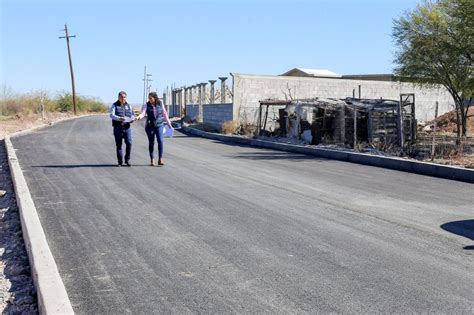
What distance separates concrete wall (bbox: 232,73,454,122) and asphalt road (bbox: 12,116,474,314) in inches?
Answer: 635

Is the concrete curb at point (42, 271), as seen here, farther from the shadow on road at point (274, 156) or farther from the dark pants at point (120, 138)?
the shadow on road at point (274, 156)

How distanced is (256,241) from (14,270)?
2.55m

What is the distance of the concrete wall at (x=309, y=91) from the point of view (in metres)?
28.4

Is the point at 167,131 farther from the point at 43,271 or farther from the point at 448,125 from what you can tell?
the point at 448,125

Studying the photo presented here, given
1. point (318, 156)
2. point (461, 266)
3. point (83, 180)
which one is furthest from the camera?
point (318, 156)

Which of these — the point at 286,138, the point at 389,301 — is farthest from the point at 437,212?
the point at 286,138

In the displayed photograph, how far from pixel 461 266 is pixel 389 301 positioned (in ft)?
4.64

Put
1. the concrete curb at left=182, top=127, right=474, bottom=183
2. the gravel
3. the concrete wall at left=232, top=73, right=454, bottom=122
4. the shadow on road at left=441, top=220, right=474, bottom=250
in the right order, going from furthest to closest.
Answer: 1. the concrete wall at left=232, top=73, right=454, bottom=122
2. the concrete curb at left=182, top=127, right=474, bottom=183
3. the shadow on road at left=441, top=220, right=474, bottom=250
4. the gravel

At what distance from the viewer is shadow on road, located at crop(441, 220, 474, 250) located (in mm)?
7066

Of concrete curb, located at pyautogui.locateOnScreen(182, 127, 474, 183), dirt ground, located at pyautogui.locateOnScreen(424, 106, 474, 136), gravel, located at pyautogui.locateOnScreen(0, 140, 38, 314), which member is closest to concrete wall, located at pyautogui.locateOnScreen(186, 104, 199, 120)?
dirt ground, located at pyautogui.locateOnScreen(424, 106, 474, 136)

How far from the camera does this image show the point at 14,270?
5.59 metres

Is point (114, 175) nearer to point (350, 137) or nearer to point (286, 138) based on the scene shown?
point (350, 137)

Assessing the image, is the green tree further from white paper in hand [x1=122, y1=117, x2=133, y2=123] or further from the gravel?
the gravel

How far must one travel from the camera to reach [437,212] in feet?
27.9
